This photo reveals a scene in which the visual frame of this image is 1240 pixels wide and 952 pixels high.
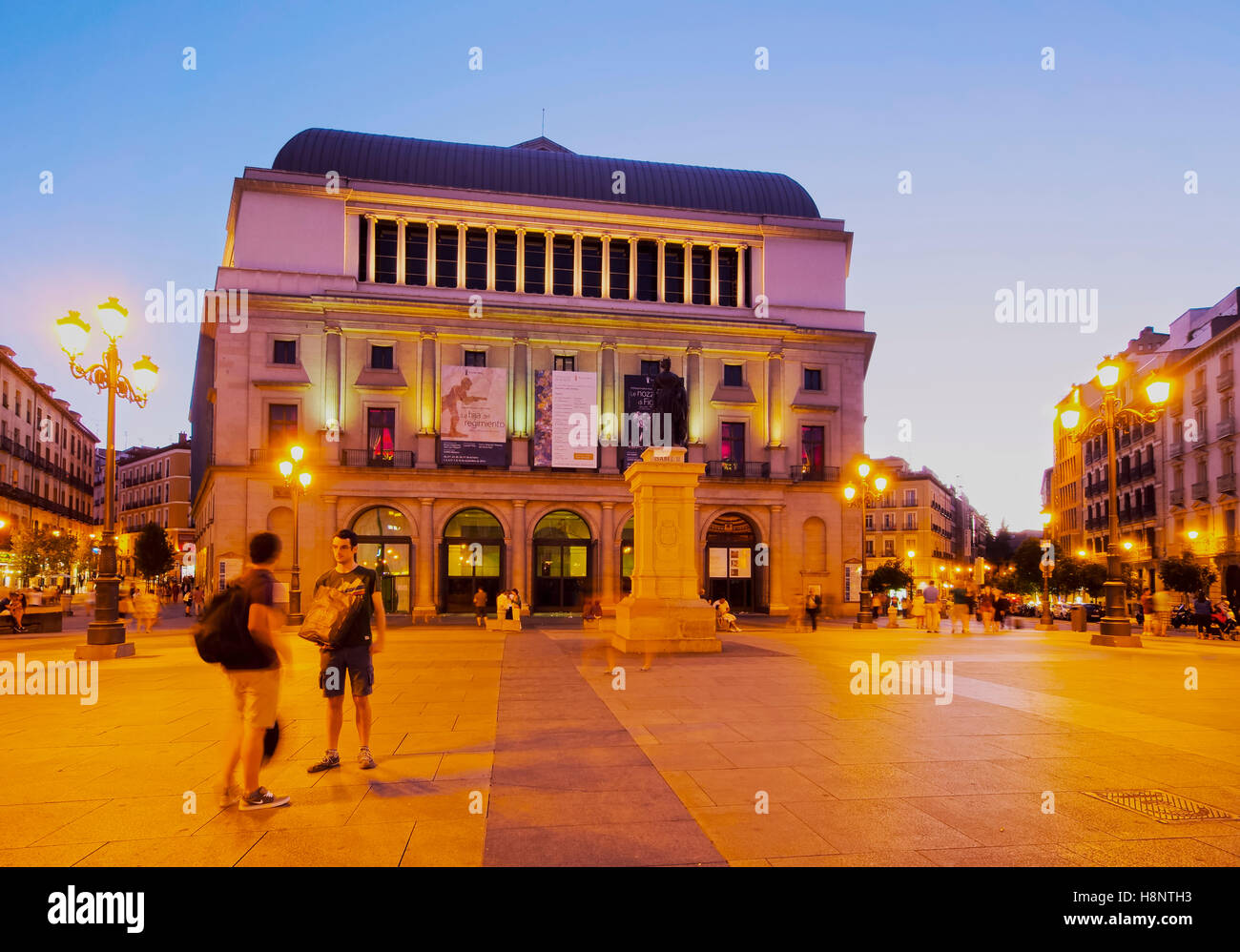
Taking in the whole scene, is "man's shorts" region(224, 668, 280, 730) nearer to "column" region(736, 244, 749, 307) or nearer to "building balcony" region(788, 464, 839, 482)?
"building balcony" region(788, 464, 839, 482)

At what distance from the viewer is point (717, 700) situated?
1039 cm

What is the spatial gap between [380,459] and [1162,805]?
116 ft

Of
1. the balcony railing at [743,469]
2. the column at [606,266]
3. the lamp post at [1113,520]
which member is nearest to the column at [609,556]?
the balcony railing at [743,469]

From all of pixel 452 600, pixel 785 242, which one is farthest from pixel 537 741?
pixel 785 242

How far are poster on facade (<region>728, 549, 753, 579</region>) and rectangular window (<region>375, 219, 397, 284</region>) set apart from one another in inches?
832

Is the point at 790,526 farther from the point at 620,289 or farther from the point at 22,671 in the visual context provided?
the point at 22,671

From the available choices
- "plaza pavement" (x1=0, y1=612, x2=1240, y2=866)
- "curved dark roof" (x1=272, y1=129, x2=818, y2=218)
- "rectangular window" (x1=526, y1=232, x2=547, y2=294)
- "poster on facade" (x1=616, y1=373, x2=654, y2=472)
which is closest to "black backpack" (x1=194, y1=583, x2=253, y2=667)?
"plaza pavement" (x1=0, y1=612, x2=1240, y2=866)

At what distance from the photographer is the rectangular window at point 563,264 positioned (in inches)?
1649

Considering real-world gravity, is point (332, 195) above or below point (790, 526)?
above

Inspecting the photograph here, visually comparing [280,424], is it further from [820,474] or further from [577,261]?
[820,474]

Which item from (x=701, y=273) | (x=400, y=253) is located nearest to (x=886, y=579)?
(x=701, y=273)

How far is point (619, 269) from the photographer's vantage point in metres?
42.6
